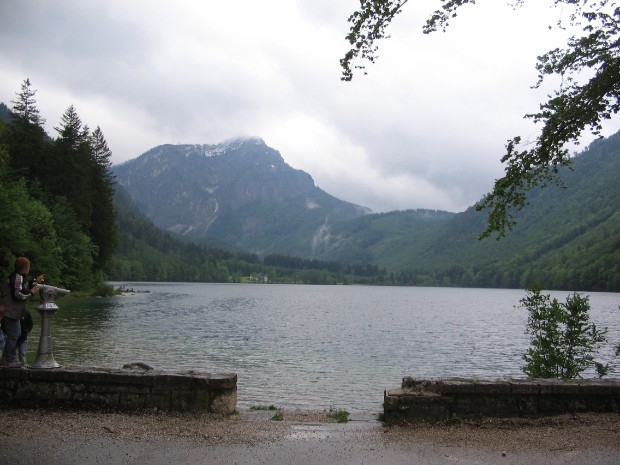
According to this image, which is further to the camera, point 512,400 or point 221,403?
point 221,403

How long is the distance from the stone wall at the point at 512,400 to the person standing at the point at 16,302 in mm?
8377

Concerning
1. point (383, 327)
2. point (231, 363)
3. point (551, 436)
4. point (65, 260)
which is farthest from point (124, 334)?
point (551, 436)

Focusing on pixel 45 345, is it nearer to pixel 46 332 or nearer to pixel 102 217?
pixel 46 332

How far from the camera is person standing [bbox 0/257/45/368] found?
10.9m

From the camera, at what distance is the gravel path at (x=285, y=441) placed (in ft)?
25.1

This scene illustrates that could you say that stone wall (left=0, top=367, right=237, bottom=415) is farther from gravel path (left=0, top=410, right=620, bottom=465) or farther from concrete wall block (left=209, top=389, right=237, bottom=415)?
gravel path (left=0, top=410, right=620, bottom=465)

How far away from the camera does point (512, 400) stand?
9711 millimetres

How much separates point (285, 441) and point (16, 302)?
691cm

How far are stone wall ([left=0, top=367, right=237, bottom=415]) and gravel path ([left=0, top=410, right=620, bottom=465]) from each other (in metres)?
0.30

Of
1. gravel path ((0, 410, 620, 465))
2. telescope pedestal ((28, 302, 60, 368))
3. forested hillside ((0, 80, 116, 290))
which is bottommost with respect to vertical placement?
gravel path ((0, 410, 620, 465))

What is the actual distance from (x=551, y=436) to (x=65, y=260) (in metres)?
64.0

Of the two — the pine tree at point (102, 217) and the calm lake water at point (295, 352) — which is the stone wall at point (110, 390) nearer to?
the calm lake water at point (295, 352)

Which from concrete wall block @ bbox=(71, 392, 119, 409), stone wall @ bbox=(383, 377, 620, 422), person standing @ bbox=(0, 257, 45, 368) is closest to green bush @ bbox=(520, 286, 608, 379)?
stone wall @ bbox=(383, 377, 620, 422)

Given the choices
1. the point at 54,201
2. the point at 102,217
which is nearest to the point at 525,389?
the point at 54,201
